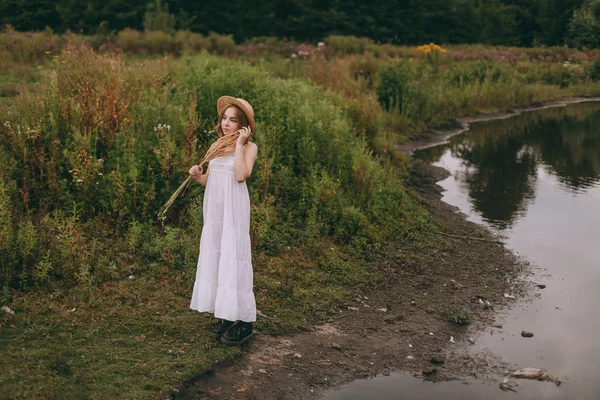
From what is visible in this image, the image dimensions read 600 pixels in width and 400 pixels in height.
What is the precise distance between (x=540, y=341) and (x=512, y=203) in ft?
18.5

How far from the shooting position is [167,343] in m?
6.19

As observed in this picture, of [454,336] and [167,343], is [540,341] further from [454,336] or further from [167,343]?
[167,343]

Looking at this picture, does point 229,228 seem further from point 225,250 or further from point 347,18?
point 347,18

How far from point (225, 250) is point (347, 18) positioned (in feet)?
135

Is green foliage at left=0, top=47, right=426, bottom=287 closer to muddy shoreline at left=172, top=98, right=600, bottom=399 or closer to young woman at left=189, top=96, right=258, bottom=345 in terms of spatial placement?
muddy shoreline at left=172, top=98, right=600, bottom=399

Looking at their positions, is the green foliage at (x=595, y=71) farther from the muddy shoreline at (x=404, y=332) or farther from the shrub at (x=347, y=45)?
the muddy shoreline at (x=404, y=332)

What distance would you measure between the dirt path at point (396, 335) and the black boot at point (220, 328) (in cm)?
26

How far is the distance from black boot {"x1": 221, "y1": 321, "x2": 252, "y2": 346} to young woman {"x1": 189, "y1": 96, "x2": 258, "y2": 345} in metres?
0.12

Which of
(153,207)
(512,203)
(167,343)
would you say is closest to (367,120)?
(512,203)

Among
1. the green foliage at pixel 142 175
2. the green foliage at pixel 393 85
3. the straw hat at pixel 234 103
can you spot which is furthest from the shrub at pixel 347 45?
the straw hat at pixel 234 103

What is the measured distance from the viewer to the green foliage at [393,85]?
60.8 feet

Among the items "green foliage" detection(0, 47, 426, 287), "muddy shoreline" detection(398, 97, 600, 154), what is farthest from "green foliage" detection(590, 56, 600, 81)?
"green foliage" detection(0, 47, 426, 287)

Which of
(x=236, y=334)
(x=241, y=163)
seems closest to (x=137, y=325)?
(x=236, y=334)

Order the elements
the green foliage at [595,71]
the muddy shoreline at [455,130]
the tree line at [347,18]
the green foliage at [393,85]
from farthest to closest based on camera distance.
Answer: the tree line at [347,18]
the green foliage at [595,71]
the green foliage at [393,85]
the muddy shoreline at [455,130]
